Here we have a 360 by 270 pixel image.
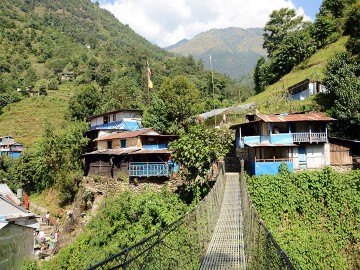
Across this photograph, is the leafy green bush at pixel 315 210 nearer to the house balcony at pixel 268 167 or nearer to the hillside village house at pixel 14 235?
the house balcony at pixel 268 167

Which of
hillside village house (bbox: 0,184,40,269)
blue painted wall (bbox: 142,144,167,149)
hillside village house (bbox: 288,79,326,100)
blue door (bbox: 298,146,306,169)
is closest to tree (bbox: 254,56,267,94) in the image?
hillside village house (bbox: 288,79,326,100)

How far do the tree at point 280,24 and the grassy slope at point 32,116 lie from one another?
2783 centimetres

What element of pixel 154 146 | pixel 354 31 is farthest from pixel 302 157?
pixel 354 31

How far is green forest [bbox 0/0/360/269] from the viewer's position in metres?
12.3

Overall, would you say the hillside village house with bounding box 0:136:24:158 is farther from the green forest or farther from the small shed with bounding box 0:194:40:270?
the small shed with bounding box 0:194:40:270

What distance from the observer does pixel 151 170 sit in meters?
15.3

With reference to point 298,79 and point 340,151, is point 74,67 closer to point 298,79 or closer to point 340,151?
point 298,79

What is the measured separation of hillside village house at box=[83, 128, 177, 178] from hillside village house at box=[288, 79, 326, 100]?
38.0 ft

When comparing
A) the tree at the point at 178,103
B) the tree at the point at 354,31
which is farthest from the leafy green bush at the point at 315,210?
the tree at the point at 354,31

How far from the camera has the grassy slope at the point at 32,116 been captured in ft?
126

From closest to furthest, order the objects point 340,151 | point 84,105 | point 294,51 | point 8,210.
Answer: point 8,210
point 340,151
point 294,51
point 84,105

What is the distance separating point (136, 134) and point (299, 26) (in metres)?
28.8

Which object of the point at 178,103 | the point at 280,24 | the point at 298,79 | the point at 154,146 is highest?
the point at 280,24

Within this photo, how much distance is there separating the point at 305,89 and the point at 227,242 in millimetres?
19601
